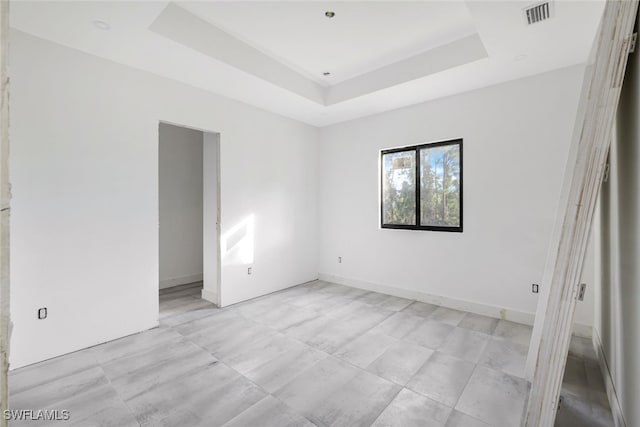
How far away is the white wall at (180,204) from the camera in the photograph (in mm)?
5219

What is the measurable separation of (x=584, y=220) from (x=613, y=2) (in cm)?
118

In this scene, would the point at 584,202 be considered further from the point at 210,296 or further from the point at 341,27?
the point at 210,296

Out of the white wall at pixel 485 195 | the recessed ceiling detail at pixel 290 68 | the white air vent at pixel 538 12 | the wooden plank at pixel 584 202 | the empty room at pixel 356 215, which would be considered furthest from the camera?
the white wall at pixel 485 195

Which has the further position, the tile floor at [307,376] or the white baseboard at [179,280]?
the white baseboard at [179,280]

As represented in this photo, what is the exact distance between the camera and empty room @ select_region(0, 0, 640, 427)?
1.92 m

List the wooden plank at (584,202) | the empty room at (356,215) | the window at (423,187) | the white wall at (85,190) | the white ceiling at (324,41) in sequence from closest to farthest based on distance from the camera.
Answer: the wooden plank at (584,202) → the empty room at (356,215) → the white ceiling at (324,41) → the white wall at (85,190) → the window at (423,187)

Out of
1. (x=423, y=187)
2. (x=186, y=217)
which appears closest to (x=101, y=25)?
(x=186, y=217)

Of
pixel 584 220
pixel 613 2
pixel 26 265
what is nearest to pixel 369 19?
pixel 613 2

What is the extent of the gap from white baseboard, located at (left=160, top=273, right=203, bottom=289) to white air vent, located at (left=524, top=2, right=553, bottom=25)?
19.2 feet

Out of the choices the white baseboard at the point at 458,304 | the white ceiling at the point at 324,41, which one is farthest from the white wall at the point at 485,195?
the white ceiling at the point at 324,41

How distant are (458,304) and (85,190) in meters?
4.52

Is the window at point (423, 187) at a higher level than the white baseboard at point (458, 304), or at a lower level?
higher

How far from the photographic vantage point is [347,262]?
5.25 meters

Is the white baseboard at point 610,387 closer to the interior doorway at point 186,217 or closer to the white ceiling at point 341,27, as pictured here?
the white ceiling at point 341,27
